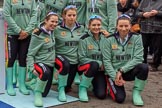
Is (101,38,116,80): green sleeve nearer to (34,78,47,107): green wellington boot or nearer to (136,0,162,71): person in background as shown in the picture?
(34,78,47,107): green wellington boot

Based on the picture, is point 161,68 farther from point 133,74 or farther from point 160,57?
point 133,74

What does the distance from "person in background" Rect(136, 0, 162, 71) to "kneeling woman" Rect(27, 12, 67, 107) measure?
2.48 meters

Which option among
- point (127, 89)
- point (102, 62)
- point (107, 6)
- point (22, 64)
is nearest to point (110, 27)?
point (107, 6)

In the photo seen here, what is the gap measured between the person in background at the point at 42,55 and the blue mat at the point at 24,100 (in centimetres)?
12

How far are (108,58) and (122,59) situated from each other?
19 centimetres

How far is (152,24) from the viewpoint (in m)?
6.65

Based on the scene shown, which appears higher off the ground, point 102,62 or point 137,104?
point 102,62

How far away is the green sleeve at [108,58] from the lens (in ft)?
15.6

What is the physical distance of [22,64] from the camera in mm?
5090

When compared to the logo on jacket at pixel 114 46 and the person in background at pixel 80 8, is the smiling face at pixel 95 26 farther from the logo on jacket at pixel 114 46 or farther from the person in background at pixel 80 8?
the person in background at pixel 80 8

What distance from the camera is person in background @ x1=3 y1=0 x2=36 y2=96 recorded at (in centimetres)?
487

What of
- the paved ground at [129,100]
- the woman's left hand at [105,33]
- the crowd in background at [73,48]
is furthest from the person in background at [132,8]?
the woman's left hand at [105,33]

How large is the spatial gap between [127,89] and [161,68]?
1947mm

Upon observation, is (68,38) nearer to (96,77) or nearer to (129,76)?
(96,77)
